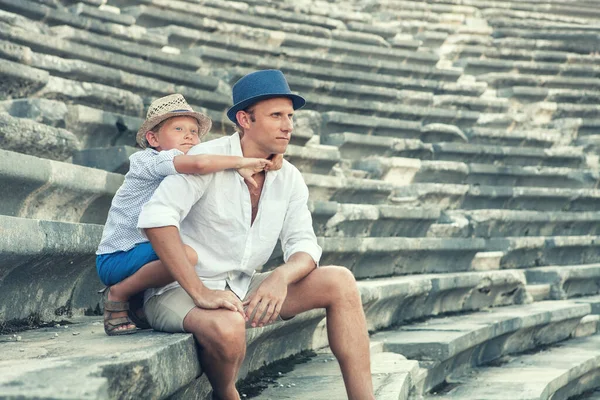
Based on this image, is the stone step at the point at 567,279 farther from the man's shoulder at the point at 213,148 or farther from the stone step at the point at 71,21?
the man's shoulder at the point at 213,148

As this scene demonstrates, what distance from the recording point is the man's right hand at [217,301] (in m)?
2.37

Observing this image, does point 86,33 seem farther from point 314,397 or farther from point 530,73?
point 530,73

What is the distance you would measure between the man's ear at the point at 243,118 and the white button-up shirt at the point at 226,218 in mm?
50

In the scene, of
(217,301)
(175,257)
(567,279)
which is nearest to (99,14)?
(567,279)

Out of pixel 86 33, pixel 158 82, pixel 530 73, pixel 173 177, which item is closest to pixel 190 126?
pixel 173 177

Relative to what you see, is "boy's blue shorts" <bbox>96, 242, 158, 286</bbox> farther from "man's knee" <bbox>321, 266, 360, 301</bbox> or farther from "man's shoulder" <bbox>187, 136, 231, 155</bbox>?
"man's knee" <bbox>321, 266, 360, 301</bbox>

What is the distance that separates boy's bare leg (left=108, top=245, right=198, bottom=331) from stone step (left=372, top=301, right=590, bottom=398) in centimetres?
148

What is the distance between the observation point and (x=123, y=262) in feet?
8.55

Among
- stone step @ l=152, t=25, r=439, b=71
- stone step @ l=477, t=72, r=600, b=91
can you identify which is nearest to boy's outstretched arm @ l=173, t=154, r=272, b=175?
stone step @ l=152, t=25, r=439, b=71

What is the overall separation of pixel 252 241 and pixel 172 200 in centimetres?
30

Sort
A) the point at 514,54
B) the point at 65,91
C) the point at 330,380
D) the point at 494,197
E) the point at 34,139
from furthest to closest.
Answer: the point at 514,54, the point at 494,197, the point at 65,91, the point at 34,139, the point at 330,380

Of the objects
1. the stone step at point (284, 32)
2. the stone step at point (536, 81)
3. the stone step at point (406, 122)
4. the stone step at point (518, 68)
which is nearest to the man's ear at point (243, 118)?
the stone step at point (406, 122)

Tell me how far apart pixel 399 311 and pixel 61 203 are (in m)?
2.06

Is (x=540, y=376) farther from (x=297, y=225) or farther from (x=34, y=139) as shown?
(x=34, y=139)
